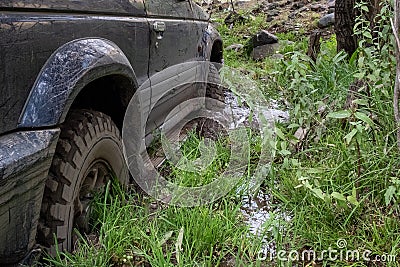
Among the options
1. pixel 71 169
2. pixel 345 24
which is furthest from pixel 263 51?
pixel 71 169

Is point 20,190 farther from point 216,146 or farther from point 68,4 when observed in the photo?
point 216,146

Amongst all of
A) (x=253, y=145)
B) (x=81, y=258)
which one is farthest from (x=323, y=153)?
(x=81, y=258)

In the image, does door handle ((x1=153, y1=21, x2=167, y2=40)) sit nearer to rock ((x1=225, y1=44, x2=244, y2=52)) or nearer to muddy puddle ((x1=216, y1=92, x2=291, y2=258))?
muddy puddle ((x1=216, y1=92, x2=291, y2=258))

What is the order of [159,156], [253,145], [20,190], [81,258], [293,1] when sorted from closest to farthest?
[20,190], [81,258], [159,156], [253,145], [293,1]

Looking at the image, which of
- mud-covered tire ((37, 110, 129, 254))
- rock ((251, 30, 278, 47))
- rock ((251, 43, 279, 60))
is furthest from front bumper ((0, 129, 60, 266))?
rock ((251, 30, 278, 47))

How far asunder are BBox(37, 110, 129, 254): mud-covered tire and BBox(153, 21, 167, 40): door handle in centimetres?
78

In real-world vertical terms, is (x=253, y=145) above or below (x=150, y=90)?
below

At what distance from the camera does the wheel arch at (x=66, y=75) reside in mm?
1729

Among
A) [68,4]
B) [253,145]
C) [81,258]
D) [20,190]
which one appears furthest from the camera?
[253,145]

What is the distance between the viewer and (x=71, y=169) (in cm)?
201

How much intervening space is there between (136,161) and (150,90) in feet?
1.52

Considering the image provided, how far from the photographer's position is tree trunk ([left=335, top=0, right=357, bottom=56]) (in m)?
5.10

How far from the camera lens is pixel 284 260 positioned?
2.11 meters

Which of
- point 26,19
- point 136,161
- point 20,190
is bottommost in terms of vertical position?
point 136,161
